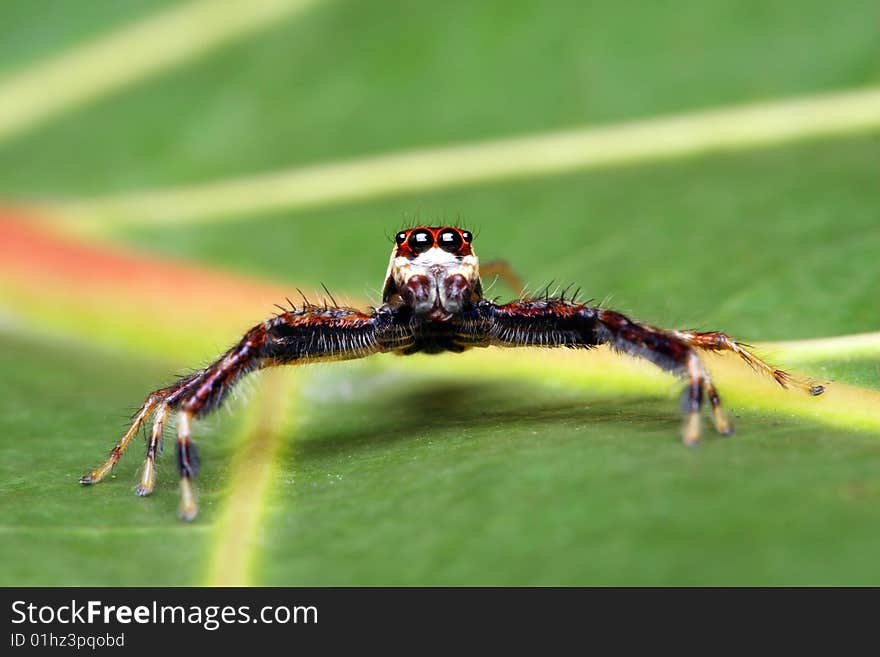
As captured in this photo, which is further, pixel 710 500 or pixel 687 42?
pixel 687 42

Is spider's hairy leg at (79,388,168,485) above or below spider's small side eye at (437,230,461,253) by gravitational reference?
below

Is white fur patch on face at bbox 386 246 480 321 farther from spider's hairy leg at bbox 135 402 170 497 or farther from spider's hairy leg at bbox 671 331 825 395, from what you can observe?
spider's hairy leg at bbox 135 402 170 497

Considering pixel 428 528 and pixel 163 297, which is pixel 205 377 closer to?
pixel 428 528

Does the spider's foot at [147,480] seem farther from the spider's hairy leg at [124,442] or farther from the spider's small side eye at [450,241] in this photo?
the spider's small side eye at [450,241]

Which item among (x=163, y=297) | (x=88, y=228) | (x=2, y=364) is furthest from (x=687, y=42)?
(x=2, y=364)

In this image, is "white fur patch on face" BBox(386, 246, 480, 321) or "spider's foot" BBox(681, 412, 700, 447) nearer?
"spider's foot" BBox(681, 412, 700, 447)

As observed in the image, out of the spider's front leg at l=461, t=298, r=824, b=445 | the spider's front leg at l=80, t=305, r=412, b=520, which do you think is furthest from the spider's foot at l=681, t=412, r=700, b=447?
the spider's front leg at l=80, t=305, r=412, b=520
